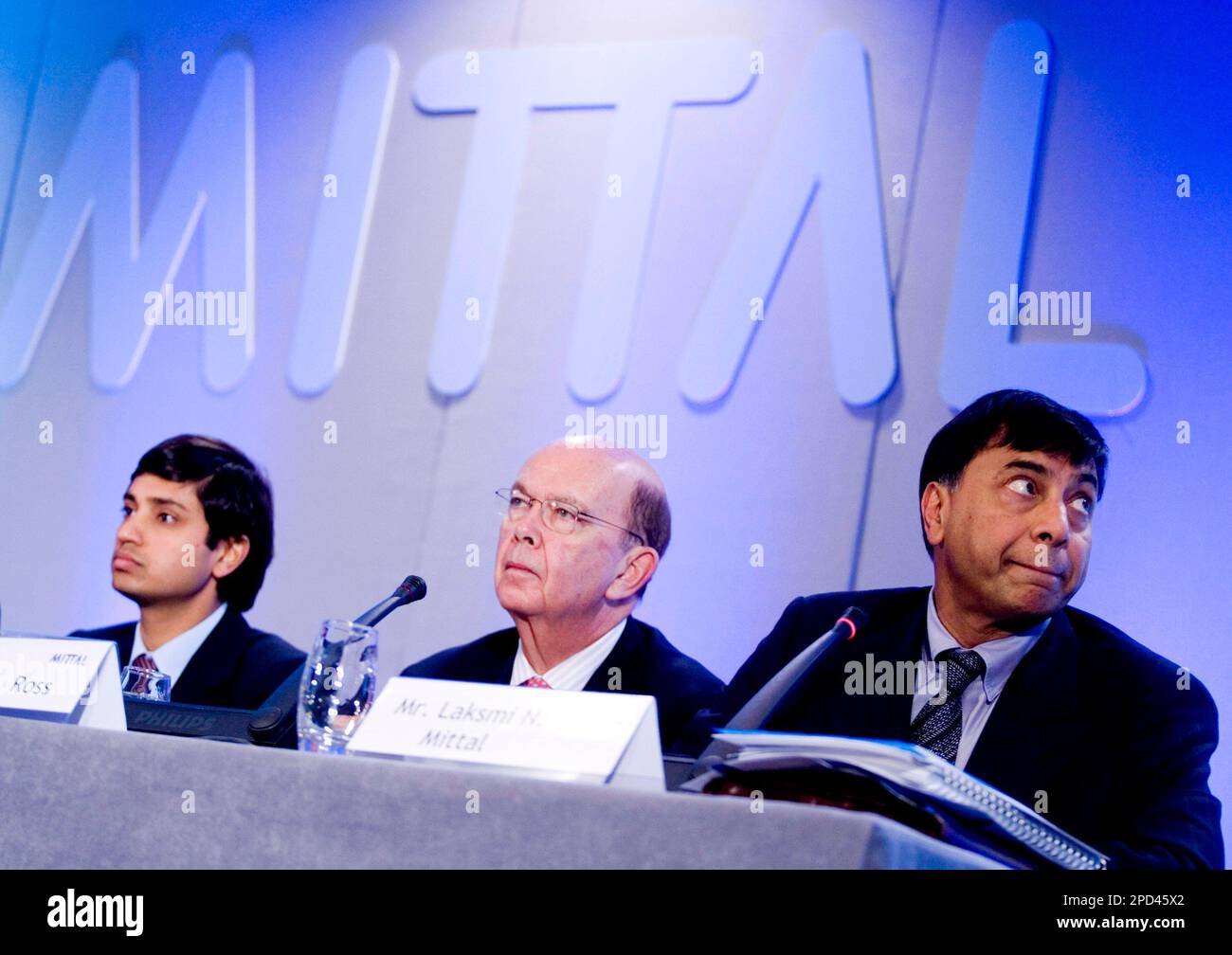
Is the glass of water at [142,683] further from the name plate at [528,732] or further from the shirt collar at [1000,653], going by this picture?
the shirt collar at [1000,653]

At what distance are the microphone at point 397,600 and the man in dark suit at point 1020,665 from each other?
56 centimetres

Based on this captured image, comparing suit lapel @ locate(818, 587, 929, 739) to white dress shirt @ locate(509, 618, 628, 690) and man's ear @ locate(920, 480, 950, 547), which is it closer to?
man's ear @ locate(920, 480, 950, 547)

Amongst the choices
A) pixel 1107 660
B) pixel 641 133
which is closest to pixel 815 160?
pixel 641 133

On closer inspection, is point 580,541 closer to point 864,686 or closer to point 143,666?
point 864,686

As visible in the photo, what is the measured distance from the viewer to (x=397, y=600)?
5.95 feet

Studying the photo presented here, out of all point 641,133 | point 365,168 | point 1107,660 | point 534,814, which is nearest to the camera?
point 534,814

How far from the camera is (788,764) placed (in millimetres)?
1009

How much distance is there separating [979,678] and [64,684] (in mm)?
1341

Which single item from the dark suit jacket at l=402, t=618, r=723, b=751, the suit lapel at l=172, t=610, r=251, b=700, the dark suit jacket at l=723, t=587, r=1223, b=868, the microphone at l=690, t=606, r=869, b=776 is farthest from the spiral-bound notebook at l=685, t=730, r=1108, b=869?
the suit lapel at l=172, t=610, r=251, b=700

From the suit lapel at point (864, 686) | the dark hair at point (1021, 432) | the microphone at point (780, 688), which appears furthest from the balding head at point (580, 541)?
the microphone at point (780, 688)

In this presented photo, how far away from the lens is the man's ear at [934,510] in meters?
2.24

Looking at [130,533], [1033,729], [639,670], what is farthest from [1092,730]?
[130,533]

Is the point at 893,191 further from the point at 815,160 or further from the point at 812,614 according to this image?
the point at 812,614

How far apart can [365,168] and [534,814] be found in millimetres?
2845
